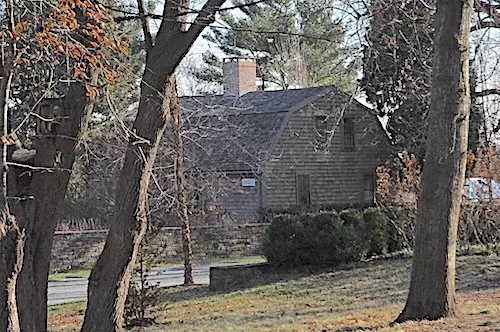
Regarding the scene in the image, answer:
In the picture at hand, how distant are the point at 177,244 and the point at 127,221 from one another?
20443mm

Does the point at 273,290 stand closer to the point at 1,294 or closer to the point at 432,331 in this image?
the point at 432,331

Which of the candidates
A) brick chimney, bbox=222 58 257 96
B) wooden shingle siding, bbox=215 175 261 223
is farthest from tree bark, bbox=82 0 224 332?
brick chimney, bbox=222 58 257 96

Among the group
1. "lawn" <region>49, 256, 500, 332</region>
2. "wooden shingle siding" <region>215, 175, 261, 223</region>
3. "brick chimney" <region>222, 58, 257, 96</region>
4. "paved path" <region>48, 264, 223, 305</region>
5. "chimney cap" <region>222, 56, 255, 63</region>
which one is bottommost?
"paved path" <region>48, 264, 223, 305</region>

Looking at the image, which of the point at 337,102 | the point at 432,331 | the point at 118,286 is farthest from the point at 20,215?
the point at 337,102

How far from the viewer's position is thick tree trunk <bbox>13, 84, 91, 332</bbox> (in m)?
11.0

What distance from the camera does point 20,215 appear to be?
35.8 ft

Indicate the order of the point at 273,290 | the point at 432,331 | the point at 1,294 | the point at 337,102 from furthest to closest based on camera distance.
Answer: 1. the point at 337,102
2. the point at 273,290
3. the point at 432,331
4. the point at 1,294

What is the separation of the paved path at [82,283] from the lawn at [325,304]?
1774 millimetres

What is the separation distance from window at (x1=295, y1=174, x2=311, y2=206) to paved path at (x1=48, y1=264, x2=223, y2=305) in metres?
10.6

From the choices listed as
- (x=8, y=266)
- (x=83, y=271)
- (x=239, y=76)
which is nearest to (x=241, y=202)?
(x=239, y=76)

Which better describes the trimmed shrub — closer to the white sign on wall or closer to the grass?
the grass

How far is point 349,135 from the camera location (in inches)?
1603

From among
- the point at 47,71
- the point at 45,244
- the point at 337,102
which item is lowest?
the point at 45,244

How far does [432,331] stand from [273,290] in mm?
9224
